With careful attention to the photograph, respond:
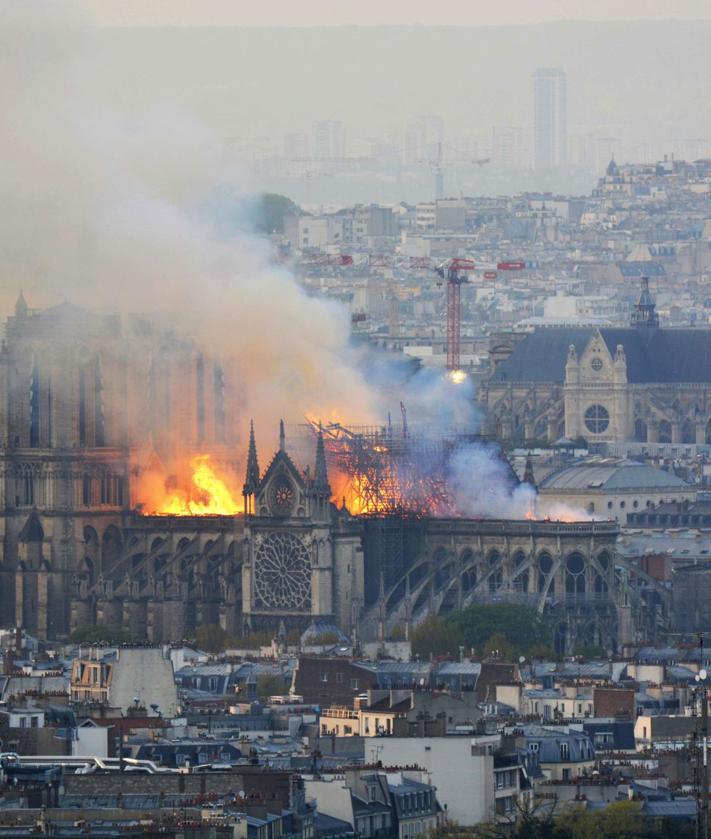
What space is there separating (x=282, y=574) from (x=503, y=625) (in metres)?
19.0

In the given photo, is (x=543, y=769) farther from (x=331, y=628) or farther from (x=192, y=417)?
(x=192, y=417)

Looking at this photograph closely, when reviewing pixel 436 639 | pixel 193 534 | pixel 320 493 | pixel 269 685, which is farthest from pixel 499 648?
pixel 193 534

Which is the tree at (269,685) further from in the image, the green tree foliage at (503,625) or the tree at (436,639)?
the green tree foliage at (503,625)

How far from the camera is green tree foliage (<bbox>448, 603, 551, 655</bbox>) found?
15843 cm

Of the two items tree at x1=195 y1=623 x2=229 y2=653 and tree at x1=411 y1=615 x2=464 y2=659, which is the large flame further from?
tree at x1=411 y1=615 x2=464 y2=659

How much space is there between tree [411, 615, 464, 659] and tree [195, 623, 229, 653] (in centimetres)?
515

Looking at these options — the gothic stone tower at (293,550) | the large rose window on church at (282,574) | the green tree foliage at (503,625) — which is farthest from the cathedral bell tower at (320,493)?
the green tree foliage at (503,625)

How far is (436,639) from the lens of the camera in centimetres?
15650

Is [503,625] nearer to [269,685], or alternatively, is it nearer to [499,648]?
[499,648]

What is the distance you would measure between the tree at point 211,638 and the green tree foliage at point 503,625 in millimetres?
6244

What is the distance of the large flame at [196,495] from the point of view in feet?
623

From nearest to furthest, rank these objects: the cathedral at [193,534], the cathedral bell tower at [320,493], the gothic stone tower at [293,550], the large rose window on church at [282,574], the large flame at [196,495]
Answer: the cathedral at [193,534]
the gothic stone tower at [293,550]
the large rose window on church at [282,574]
the cathedral bell tower at [320,493]
the large flame at [196,495]

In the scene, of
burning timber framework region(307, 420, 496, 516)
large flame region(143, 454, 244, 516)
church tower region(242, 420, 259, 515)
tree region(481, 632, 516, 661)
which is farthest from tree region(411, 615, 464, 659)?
large flame region(143, 454, 244, 516)

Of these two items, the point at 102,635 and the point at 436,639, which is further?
the point at 102,635
